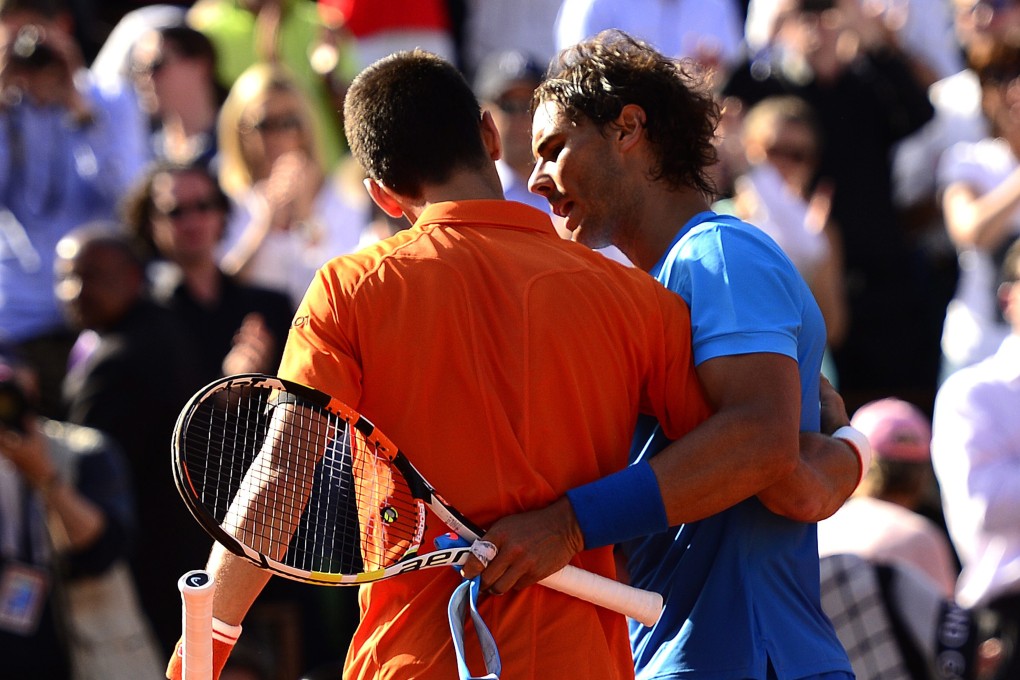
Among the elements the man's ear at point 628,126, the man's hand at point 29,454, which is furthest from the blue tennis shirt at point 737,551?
the man's hand at point 29,454

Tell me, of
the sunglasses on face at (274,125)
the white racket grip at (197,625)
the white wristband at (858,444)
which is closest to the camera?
the white racket grip at (197,625)

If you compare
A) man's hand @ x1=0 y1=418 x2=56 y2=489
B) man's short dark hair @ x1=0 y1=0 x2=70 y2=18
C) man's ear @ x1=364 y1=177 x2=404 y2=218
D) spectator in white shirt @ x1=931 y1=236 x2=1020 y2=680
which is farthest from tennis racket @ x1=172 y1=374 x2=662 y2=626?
man's short dark hair @ x1=0 y1=0 x2=70 y2=18

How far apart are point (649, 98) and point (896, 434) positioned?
277 centimetres

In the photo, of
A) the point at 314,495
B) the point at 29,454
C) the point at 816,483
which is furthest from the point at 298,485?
the point at 29,454

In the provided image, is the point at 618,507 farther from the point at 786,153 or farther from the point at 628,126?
the point at 786,153

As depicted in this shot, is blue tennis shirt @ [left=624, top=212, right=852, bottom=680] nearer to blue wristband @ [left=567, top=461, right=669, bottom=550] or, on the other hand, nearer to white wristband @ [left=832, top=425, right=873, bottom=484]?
white wristband @ [left=832, top=425, right=873, bottom=484]

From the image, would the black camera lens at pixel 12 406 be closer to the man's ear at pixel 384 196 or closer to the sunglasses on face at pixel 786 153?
the man's ear at pixel 384 196

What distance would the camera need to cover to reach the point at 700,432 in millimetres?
3082

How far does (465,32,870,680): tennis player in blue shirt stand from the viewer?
10.0 ft

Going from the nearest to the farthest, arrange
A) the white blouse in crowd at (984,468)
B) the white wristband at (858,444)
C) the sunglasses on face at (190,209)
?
the white wristband at (858,444), the white blouse in crowd at (984,468), the sunglasses on face at (190,209)

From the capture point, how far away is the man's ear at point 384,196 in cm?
328

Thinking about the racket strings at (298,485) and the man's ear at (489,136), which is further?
the man's ear at (489,136)

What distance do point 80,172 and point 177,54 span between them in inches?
32.4

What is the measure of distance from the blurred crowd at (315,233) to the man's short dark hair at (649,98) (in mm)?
1920
